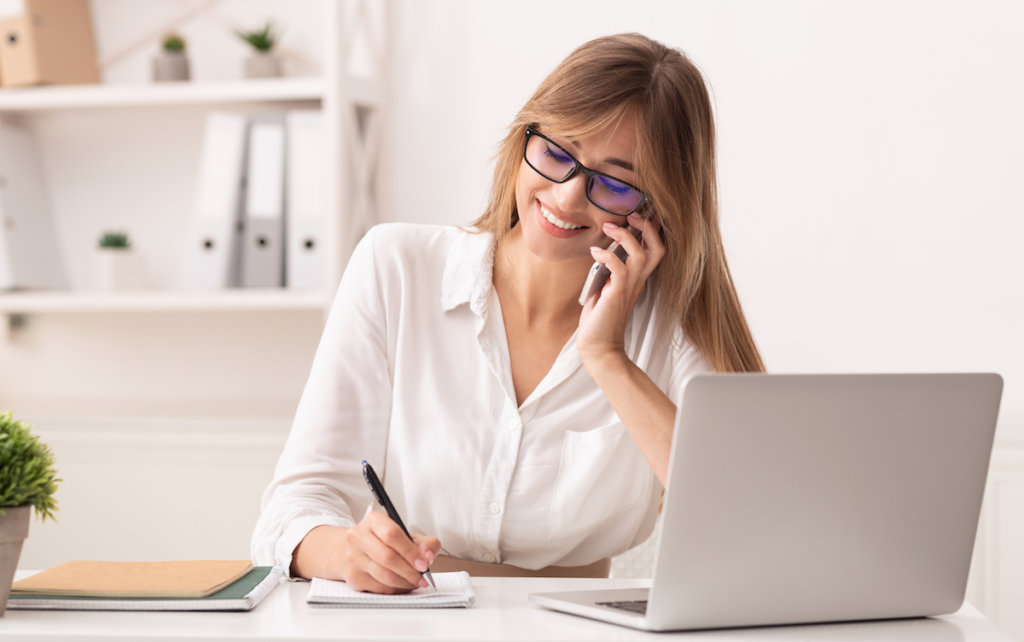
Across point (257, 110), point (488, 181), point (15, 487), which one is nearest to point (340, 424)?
point (15, 487)

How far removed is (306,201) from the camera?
229 cm

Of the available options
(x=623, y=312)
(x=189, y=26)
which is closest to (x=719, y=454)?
(x=623, y=312)

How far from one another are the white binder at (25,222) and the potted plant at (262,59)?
611mm

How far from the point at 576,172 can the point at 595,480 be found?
16.9 inches

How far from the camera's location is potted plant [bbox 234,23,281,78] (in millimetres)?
2359

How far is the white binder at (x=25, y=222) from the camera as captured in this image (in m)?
2.39

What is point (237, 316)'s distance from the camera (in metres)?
2.52

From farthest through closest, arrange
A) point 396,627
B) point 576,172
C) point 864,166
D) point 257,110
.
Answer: point 257,110 < point 864,166 < point 576,172 < point 396,627

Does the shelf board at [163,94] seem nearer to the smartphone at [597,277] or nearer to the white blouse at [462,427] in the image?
the white blouse at [462,427]

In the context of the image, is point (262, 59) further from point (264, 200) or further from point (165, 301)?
point (165, 301)

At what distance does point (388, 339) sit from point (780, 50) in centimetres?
128

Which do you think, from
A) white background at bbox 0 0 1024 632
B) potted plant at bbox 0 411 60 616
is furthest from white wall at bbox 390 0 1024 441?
potted plant at bbox 0 411 60 616

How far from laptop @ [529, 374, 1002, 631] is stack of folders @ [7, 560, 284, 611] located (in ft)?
0.95

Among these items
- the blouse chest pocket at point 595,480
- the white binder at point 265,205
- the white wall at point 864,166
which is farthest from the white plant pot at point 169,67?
the blouse chest pocket at point 595,480
